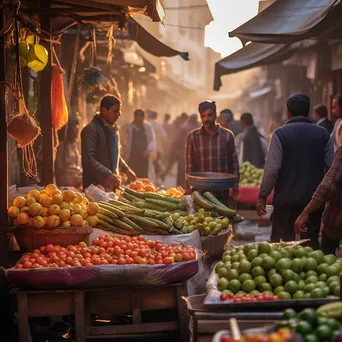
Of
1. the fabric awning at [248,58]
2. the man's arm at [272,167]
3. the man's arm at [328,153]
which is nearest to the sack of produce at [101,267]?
the man's arm at [272,167]

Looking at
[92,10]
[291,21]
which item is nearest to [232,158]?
[291,21]

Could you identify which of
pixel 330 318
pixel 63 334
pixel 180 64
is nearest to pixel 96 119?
pixel 63 334

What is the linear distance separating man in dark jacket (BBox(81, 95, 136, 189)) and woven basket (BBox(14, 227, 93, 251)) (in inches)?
92.4

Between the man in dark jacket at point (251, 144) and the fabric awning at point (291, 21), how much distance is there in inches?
160

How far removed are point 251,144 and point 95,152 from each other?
617 cm

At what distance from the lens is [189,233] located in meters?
7.86

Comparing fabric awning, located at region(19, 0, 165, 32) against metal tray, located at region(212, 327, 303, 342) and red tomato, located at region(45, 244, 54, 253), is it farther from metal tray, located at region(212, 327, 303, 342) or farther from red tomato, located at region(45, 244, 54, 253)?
metal tray, located at region(212, 327, 303, 342)

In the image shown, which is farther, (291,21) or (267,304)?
(291,21)

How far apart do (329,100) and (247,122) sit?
137 inches

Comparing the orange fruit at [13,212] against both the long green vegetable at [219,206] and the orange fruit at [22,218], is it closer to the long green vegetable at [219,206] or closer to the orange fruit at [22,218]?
the orange fruit at [22,218]

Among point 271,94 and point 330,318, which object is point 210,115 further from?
point 271,94

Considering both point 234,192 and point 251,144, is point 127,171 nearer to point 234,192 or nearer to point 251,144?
point 234,192

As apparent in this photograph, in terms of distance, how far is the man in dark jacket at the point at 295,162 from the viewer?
27.5ft

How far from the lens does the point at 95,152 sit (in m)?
9.72
